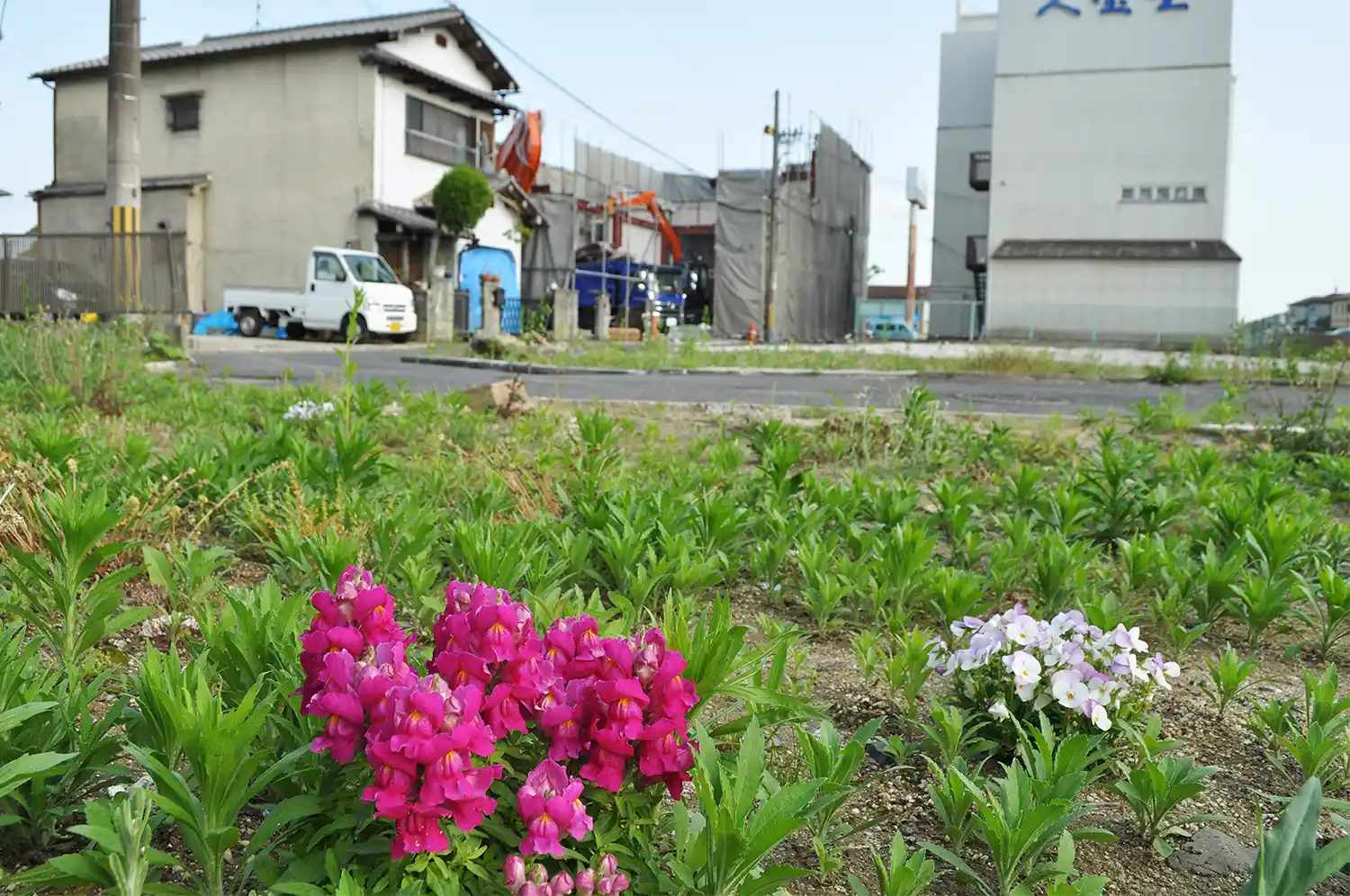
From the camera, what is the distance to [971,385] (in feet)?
47.7

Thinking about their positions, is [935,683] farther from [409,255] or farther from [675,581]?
[409,255]

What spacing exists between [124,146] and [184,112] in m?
17.3

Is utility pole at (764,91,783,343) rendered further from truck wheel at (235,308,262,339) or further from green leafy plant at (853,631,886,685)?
green leafy plant at (853,631,886,685)

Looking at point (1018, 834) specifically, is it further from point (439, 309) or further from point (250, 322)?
point (250, 322)

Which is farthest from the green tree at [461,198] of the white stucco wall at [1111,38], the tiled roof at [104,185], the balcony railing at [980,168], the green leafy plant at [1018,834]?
the green leafy plant at [1018,834]

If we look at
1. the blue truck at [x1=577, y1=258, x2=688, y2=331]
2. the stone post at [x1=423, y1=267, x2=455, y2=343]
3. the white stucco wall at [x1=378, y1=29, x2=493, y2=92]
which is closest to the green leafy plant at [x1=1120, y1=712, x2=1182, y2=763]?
the stone post at [x1=423, y1=267, x2=455, y2=343]

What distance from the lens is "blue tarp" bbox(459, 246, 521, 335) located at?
30281 millimetres

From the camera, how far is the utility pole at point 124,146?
43.4ft

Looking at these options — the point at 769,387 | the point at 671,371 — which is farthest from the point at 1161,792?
the point at 671,371

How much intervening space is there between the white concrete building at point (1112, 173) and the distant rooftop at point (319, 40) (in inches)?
644

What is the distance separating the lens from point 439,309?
25828 mm

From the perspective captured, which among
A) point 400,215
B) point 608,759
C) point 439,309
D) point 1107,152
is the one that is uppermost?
point 1107,152

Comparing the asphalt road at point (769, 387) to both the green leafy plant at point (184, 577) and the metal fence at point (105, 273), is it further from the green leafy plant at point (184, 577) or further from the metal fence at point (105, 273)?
the green leafy plant at point (184, 577)

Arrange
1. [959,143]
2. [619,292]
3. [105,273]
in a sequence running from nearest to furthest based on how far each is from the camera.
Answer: [105,273] → [619,292] → [959,143]
